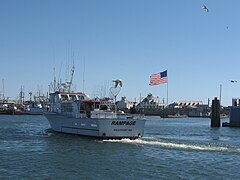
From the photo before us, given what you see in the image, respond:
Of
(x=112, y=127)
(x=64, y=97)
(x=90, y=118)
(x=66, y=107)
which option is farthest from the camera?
(x=64, y=97)

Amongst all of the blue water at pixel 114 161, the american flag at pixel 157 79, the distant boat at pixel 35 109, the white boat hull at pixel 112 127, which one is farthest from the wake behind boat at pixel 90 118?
the distant boat at pixel 35 109

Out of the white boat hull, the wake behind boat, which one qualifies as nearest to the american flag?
the wake behind boat

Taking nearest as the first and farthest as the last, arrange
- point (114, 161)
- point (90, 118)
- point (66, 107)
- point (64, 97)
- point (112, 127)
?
1. point (114, 161)
2. point (112, 127)
3. point (90, 118)
4. point (66, 107)
5. point (64, 97)

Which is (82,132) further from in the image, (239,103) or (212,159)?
(239,103)

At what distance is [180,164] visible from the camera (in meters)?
26.9

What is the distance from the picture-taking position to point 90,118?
42312 millimetres

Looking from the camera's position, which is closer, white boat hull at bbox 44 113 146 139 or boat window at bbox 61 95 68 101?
white boat hull at bbox 44 113 146 139

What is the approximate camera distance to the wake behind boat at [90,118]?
134 ft

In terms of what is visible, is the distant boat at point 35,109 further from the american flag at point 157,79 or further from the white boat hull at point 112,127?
the white boat hull at point 112,127

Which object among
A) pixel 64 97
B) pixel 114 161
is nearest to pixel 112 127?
pixel 114 161

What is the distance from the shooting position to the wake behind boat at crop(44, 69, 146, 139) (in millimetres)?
40781

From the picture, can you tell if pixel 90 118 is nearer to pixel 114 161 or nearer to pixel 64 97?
pixel 64 97

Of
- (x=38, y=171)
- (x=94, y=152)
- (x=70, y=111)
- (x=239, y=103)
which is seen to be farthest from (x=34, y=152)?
(x=239, y=103)

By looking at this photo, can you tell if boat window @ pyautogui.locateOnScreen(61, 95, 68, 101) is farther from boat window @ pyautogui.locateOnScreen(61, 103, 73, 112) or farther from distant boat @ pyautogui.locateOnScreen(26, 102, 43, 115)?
distant boat @ pyautogui.locateOnScreen(26, 102, 43, 115)
